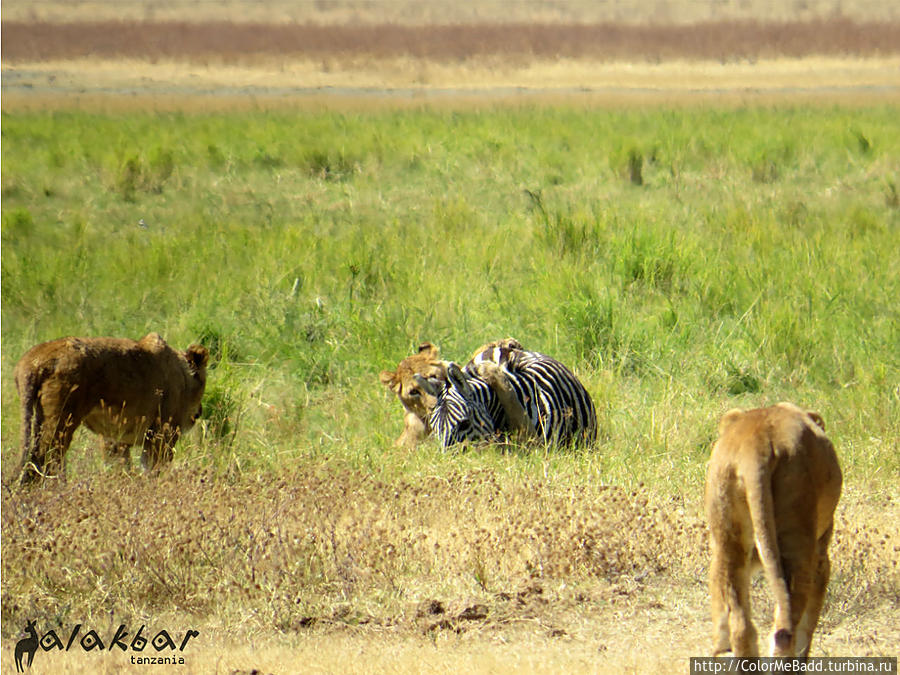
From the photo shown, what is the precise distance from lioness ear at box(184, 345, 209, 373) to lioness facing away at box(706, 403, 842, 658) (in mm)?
3165

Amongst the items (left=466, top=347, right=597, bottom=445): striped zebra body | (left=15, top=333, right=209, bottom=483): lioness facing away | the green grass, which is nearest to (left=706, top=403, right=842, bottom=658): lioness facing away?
the green grass

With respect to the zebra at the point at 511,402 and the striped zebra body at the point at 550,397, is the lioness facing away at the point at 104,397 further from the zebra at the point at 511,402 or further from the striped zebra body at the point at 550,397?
the striped zebra body at the point at 550,397

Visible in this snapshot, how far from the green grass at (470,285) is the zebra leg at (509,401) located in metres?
0.25

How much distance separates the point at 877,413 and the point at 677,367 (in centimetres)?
159

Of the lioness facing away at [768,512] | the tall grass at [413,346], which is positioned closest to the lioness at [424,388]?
the tall grass at [413,346]

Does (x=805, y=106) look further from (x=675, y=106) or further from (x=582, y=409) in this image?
(x=582, y=409)

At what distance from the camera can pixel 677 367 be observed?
332 inches

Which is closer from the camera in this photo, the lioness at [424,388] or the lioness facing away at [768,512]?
the lioness facing away at [768,512]

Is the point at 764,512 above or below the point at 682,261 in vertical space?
above

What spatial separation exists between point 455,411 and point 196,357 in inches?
56.4

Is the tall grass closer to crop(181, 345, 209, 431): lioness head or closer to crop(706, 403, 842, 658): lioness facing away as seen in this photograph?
crop(181, 345, 209, 431): lioness head

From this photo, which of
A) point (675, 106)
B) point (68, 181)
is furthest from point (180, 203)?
point (675, 106)

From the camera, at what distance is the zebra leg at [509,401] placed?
699cm

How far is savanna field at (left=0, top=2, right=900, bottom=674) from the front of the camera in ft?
15.8
